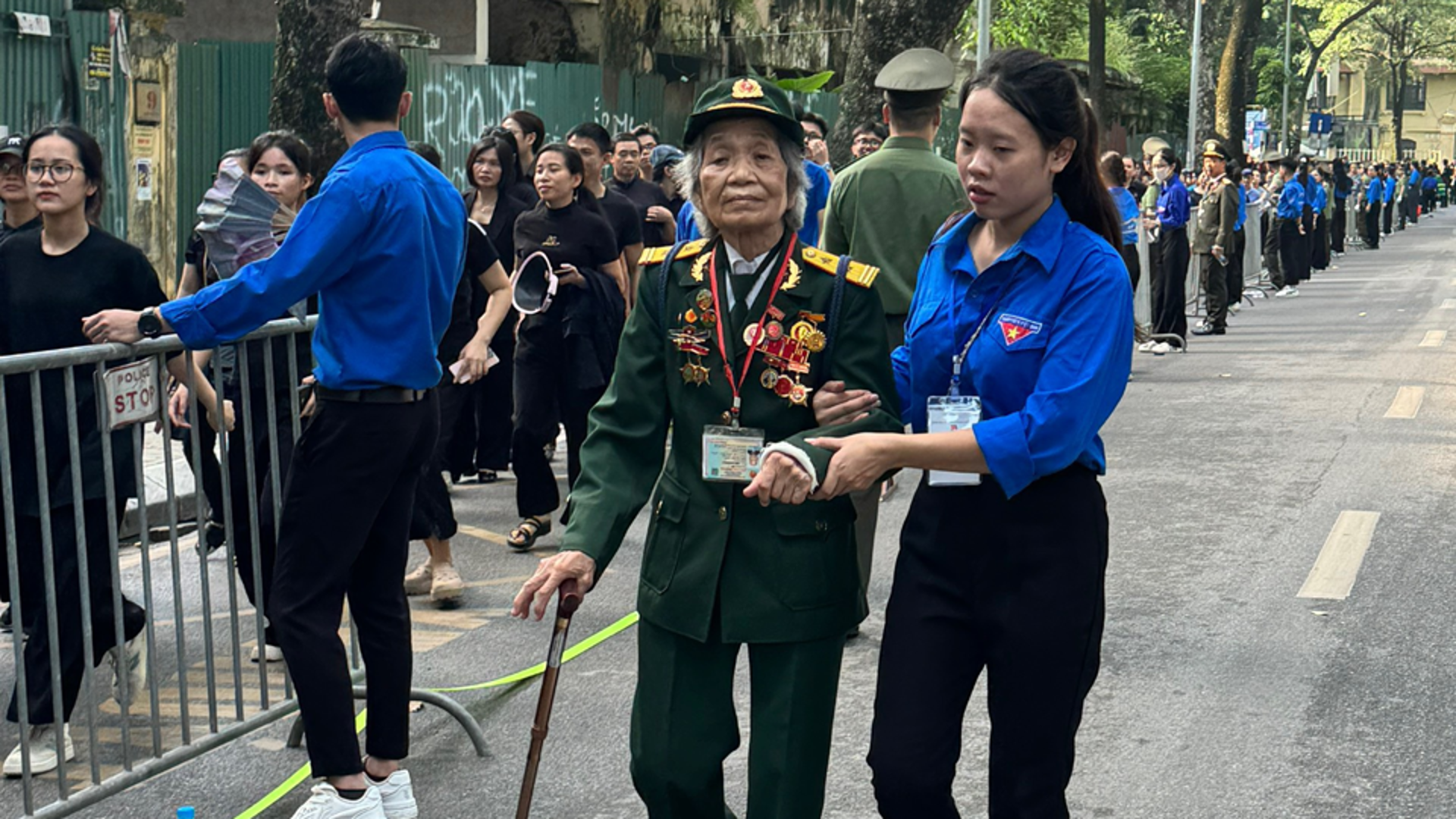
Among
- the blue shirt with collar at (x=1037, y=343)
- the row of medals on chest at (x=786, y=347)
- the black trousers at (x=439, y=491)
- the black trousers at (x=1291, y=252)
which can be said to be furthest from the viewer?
the black trousers at (x=1291, y=252)

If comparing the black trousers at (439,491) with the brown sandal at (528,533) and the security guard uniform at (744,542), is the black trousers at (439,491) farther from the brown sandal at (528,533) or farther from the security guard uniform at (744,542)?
the security guard uniform at (744,542)

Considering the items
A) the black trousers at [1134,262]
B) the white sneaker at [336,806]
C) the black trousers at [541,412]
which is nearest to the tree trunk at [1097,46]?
the black trousers at [1134,262]

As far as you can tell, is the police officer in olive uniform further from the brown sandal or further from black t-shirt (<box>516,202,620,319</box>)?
the brown sandal

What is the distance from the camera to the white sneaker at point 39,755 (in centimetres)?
537

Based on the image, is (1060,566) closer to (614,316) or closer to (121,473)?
(121,473)

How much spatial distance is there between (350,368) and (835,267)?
1667mm

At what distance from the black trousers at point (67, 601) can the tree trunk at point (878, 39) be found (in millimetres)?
11620

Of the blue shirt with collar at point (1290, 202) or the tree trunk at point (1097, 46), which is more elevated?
the tree trunk at point (1097, 46)

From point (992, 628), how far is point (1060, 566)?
173 mm

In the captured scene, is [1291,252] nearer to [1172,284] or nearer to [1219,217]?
[1219,217]

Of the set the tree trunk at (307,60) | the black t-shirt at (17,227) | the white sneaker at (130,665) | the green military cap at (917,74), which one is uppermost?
the tree trunk at (307,60)

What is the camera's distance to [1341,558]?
8.48 meters

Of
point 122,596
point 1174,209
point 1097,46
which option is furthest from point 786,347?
point 1097,46

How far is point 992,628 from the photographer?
3.54m
